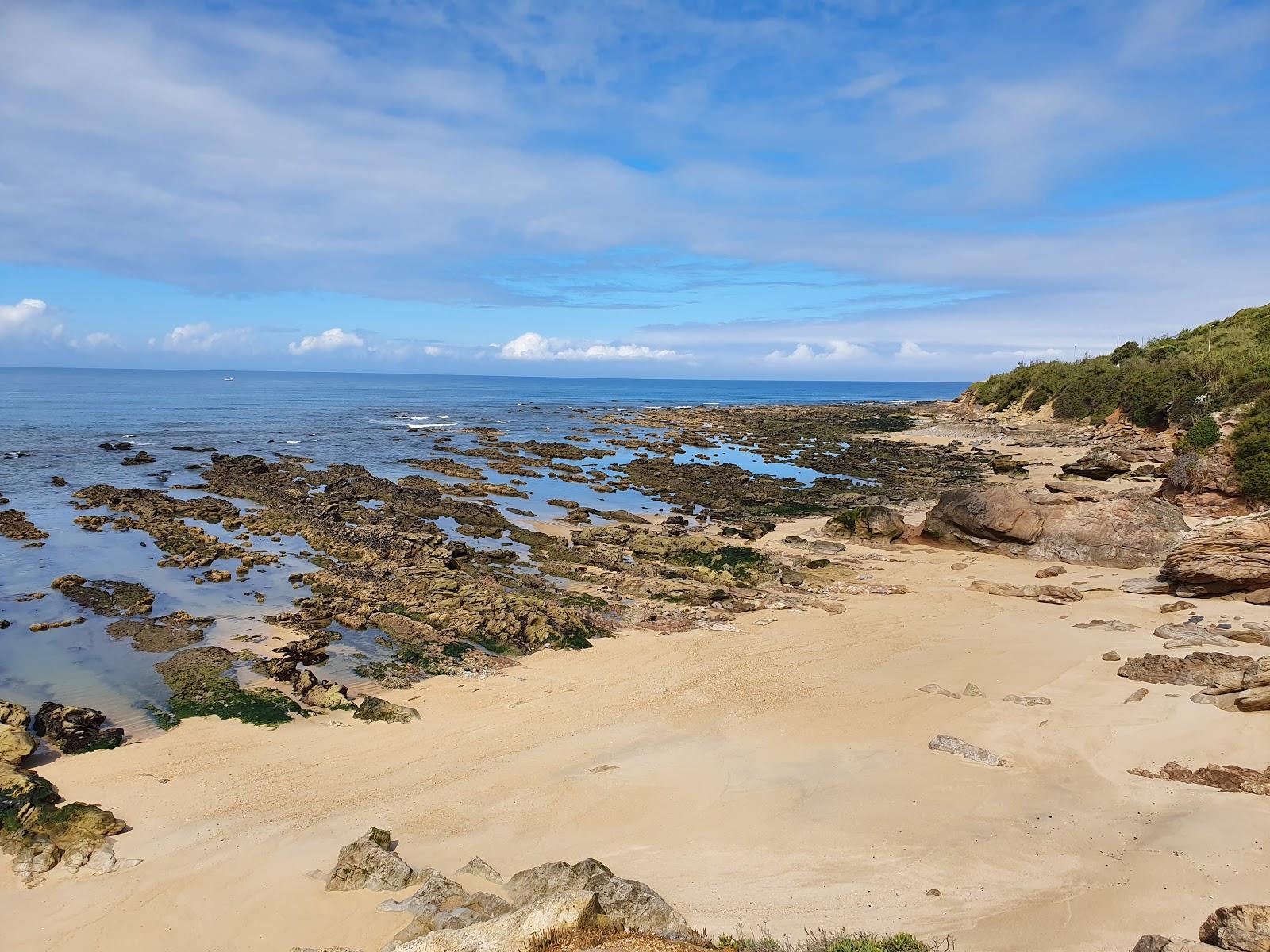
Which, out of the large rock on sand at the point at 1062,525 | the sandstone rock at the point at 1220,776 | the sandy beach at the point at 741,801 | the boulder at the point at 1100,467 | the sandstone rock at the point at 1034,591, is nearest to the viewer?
the sandy beach at the point at 741,801

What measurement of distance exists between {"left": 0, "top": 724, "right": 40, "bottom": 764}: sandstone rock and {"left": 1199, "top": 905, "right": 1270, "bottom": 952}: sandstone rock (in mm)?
13495

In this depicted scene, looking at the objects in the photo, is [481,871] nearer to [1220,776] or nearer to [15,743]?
[15,743]

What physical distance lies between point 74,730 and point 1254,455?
27.6m

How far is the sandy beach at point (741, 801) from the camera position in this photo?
6.50 meters

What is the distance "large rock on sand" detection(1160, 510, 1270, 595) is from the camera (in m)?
13.8

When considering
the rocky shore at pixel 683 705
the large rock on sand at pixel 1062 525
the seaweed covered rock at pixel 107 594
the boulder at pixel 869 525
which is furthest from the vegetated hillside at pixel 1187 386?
the seaweed covered rock at pixel 107 594

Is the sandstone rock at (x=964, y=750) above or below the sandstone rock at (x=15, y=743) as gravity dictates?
above

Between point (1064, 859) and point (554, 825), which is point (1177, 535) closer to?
point (1064, 859)

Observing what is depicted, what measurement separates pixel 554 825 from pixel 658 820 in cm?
121

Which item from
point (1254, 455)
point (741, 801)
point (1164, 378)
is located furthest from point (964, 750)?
point (1164, 378)

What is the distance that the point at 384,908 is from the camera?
22.0 feet

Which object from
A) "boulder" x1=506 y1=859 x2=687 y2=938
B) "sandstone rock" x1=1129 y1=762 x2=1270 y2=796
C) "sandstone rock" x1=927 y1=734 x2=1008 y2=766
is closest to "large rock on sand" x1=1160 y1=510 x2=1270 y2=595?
"sandstone rock" x1=1129 y1=762 x2=1270 y2=796

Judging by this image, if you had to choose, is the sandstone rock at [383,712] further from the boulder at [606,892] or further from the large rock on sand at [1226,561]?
the large rock on sand at [1226,561]

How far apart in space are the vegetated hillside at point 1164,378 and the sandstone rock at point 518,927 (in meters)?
33.4
